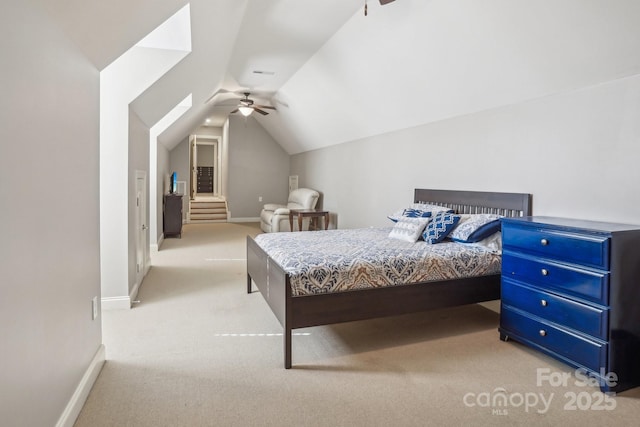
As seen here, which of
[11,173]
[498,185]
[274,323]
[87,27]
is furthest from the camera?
[498,185]

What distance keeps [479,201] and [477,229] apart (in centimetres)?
59

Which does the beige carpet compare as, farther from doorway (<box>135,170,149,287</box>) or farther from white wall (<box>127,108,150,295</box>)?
doorway (<box>135,170,149,287</box>)

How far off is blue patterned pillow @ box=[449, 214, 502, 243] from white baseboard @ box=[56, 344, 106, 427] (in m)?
2.85

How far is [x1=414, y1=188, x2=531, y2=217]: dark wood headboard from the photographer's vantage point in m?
3.38

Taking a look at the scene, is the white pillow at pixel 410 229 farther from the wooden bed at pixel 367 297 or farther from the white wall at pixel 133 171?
the white wall at pixel 133 171

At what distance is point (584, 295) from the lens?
7.70 feet

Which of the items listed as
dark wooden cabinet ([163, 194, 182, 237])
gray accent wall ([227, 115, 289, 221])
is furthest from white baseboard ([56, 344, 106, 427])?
gray accent wall ([227, 115, 289, 221])

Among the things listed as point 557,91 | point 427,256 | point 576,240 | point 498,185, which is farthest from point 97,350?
point 557,91

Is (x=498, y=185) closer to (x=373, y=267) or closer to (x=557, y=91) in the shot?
(x=557, y=91)

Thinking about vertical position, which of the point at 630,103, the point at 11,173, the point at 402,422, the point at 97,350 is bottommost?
the point at 402,422

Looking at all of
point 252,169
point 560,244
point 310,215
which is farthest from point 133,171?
point 252,169

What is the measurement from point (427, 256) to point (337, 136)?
4.39m

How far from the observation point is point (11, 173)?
4.33 feet

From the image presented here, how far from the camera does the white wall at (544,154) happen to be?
2.65m
